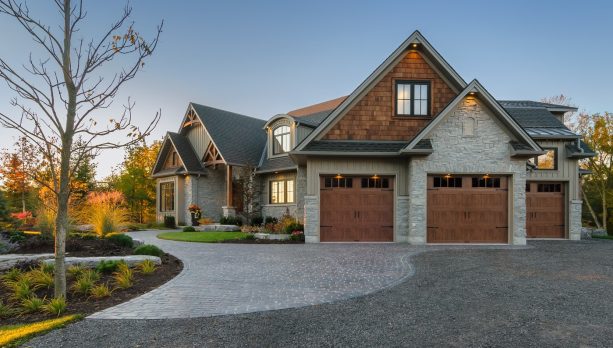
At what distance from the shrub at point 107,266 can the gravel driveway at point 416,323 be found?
277 centimetres

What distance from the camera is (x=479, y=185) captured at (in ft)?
41.4

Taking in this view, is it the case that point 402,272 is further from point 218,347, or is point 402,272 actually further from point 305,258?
point 218,347

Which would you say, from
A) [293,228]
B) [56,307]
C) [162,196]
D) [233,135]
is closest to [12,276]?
[56,307]

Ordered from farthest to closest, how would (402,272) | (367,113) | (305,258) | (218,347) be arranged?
(367,113), (305,258), (402,272), (218,347)

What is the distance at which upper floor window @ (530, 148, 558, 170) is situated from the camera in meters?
15.3

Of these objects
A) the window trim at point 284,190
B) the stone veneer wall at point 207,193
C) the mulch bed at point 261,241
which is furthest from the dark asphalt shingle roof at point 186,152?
the mulch bed at point 261,241

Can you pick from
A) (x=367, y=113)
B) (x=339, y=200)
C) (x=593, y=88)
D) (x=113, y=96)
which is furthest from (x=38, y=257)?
(x=593, y=88)

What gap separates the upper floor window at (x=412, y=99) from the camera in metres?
13.5

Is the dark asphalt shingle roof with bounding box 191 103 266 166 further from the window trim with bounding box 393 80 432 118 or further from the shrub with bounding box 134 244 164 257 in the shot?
the shrub with bounding box 134 244 164 257

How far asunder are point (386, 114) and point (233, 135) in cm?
1160

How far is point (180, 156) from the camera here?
20.8 meters

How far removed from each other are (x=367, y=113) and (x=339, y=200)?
3793 millimetres

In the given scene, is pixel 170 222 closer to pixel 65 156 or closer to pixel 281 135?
pixel 281 135

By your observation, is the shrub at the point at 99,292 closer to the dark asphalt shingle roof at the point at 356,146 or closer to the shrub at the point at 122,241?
the shrub at the point at 122,241
